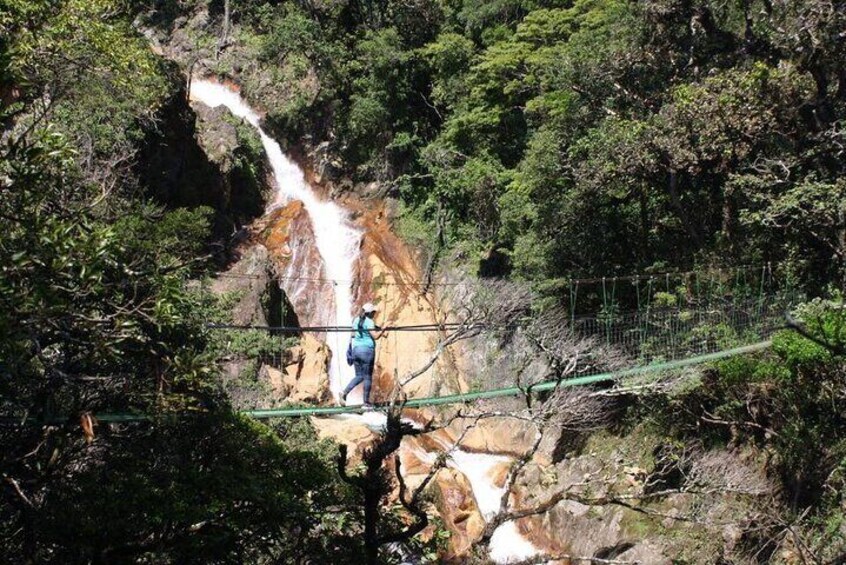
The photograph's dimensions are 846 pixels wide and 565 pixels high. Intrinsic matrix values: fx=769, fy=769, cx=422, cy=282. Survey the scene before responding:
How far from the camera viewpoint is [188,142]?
12.4 m

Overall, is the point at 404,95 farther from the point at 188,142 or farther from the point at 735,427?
the point at 735,427

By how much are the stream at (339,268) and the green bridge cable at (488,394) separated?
150 cm

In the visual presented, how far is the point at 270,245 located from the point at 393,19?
5634mm

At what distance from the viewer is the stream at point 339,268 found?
31.1 feet

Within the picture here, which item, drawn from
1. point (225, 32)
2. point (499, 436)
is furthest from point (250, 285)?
point (225, 32)

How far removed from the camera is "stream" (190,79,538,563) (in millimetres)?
9477

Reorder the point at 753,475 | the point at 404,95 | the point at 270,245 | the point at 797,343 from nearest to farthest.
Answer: the point at 797,343 < the point at 753,475 < the point at 270,245 < the point at 404,95

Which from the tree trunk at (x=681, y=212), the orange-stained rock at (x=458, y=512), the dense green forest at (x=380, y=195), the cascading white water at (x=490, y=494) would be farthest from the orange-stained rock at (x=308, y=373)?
the tree trunk at (x=681, y=212)

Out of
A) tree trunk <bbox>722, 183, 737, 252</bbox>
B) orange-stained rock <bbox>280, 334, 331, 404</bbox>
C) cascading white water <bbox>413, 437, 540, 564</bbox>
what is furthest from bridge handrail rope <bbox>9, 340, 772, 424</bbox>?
orange-stained rock <bbox>280, 334, 331, 404</bbox>

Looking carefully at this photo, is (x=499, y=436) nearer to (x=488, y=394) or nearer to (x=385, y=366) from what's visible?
(x=385, y=366)

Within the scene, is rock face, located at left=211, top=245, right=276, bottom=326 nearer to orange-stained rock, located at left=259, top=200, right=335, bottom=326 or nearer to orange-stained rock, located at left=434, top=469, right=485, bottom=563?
orange-stained rock, located at left=259, top=200, right=335, bottom=326

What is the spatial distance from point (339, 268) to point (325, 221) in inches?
64.4

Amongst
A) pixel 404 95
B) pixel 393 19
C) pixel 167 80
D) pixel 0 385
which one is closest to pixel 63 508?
pixel 0 385

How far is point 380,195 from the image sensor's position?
15195 mm
